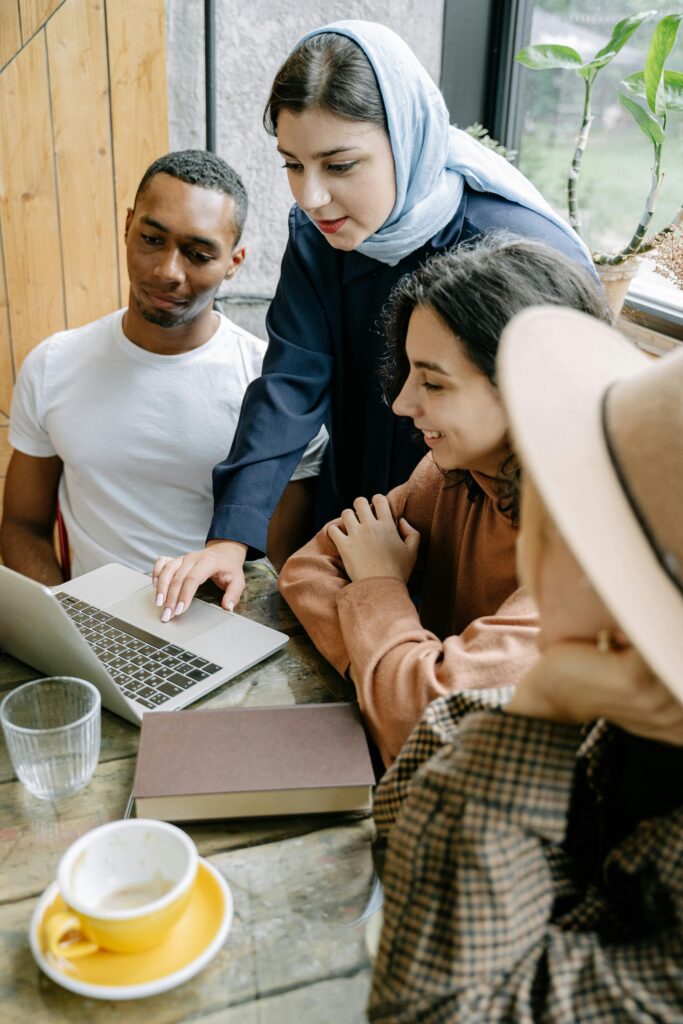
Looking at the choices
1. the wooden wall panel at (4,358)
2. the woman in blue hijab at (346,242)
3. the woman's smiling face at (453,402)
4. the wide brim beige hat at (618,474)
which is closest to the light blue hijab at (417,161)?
the woman in blue hijab at (346,242)

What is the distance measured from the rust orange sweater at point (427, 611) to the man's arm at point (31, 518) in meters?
0.88

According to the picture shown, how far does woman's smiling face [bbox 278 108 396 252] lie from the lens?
139 centimetres

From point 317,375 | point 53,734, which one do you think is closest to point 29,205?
point 317,375

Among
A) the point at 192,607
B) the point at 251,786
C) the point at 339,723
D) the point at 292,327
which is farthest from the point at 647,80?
the point at 251,786

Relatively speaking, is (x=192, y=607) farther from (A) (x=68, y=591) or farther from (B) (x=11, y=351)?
(B) (x=11, y=351)

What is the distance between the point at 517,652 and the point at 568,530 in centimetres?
51

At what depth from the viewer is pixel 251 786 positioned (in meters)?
0.83

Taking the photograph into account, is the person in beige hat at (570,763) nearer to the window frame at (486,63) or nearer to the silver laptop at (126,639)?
the silver laptop at (126,639)

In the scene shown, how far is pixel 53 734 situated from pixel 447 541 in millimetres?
627

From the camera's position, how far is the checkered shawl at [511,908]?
1.90ft

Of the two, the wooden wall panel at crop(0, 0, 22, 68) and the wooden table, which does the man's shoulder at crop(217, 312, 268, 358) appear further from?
the wooden table

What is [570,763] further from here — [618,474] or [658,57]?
[658,57]

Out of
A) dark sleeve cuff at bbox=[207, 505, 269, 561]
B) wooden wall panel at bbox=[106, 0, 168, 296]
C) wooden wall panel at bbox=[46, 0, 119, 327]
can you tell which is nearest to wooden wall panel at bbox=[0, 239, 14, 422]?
wooden wall panel at bbox=[46, 0, 119, 327]

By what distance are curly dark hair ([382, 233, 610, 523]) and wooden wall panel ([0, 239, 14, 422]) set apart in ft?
5.37
